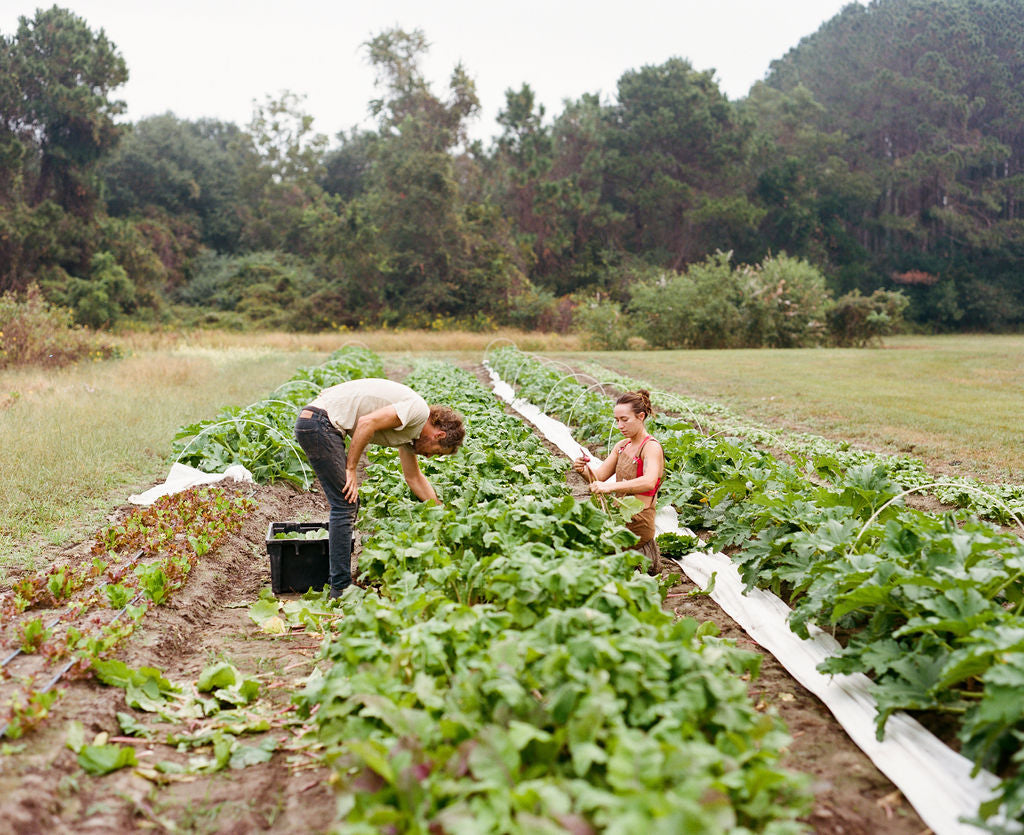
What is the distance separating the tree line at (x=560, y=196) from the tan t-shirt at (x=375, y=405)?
922 inches

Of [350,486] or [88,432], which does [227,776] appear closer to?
[350,486]

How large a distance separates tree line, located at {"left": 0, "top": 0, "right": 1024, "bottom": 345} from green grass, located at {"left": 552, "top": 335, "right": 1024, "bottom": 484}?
5.95 meters

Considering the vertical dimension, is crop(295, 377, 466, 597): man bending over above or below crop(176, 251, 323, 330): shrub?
below

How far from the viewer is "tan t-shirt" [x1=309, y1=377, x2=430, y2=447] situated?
4656mm

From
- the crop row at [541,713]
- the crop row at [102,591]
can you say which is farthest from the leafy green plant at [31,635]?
the crop row at [541,713]

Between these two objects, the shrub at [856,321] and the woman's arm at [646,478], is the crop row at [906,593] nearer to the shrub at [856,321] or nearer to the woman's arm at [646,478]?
the woman's arm at [646,478]

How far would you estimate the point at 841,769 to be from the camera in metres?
3.05

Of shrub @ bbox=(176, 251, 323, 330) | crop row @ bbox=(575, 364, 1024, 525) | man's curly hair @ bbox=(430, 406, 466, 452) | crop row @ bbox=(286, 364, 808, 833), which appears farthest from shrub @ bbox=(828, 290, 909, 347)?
crop row @ bbox=(286, 364, 808, 833)

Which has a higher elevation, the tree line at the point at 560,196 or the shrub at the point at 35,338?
the tree line at the point at 560,196

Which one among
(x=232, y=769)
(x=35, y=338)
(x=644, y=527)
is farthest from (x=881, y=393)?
(x=35, y=338)

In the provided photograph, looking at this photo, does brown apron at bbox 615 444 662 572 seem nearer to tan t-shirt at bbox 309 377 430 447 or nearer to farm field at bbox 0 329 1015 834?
farm field at bbox 0 329 1015 834

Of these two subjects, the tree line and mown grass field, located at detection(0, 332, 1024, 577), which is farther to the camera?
the tree line

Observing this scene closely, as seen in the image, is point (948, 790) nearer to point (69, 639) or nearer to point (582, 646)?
point (582, 646)

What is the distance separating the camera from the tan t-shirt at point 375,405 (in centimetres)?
466
